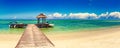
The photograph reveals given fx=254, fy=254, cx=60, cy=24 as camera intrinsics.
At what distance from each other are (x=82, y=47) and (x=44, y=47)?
1717mm

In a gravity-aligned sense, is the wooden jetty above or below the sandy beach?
above

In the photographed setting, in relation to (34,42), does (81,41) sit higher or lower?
lower

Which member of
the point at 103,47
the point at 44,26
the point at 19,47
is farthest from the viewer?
the point at 44,26

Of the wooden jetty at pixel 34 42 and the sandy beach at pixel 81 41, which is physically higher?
the wooden jetty at pixel 34 42

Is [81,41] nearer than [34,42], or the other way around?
[34,42]

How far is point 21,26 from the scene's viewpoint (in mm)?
32000

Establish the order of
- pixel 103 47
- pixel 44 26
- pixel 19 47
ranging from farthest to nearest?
pixel 44 26 < pixel 103 47 < pixel 19 47

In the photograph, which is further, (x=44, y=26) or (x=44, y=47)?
(x=44, y=26)

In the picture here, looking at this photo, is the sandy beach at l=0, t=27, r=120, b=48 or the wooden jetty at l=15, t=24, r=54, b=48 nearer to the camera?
the wooden jetty at l=15, t=24, r=54, b=48

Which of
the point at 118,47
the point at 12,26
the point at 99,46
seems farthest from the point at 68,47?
the point at 12,26

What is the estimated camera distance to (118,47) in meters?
10.5

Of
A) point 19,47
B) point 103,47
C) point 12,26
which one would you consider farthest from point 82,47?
point 12,26

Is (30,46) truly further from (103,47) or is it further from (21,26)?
(21,26)

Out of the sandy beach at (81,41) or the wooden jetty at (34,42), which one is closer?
the wooden jetty at (34,42)
